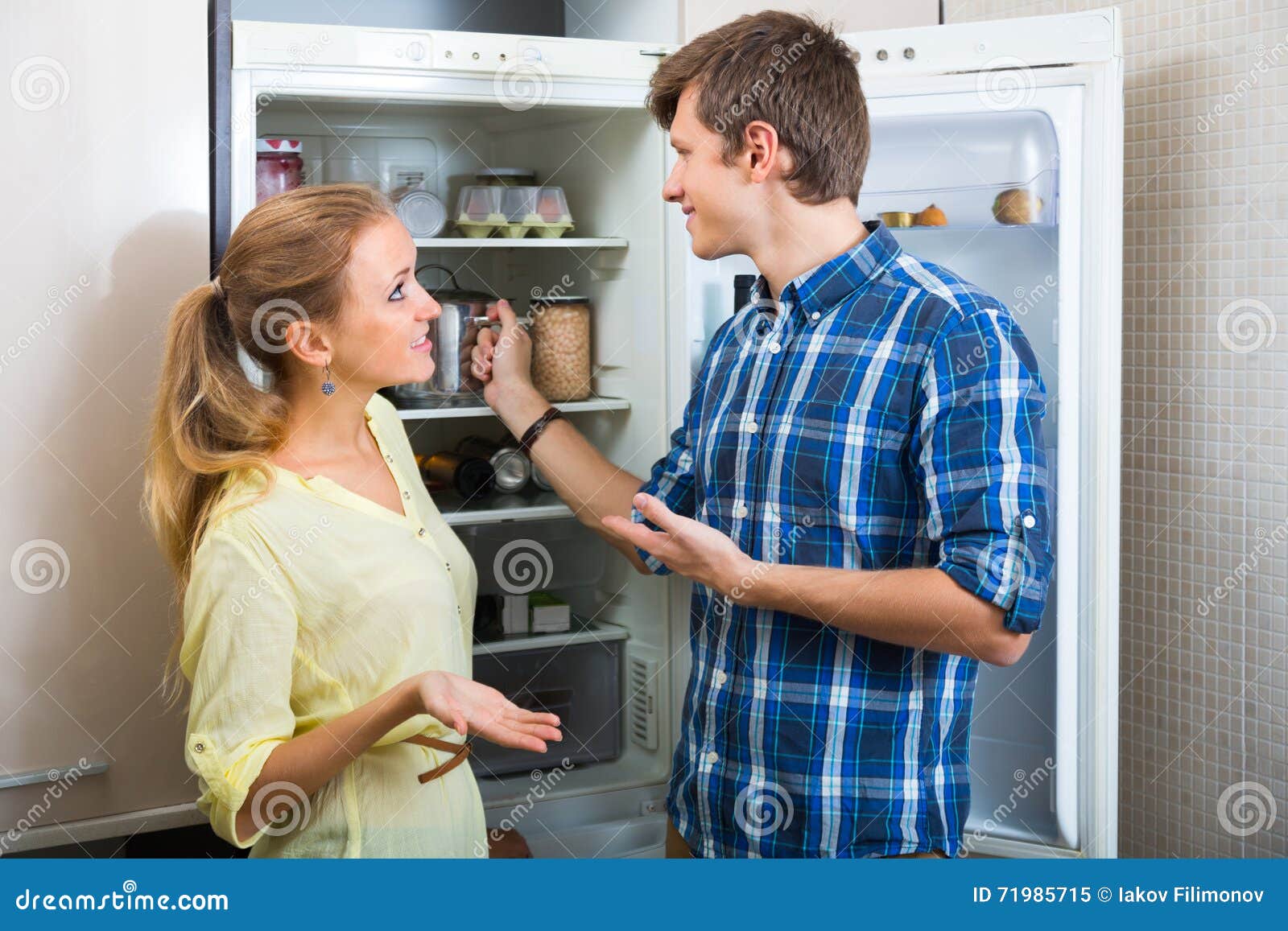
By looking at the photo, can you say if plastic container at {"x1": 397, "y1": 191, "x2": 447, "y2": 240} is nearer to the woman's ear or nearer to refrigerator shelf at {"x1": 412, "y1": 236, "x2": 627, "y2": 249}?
refrigerator shelf at {"x1": 412, "y1": 236, "x2": 627, "y2": 249}

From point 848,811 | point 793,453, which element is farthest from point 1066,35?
point 848,811

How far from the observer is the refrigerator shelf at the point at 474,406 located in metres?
1.60

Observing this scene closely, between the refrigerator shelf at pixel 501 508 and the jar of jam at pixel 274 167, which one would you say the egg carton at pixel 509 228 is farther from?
the refrigerator shelf at pixel 501 508

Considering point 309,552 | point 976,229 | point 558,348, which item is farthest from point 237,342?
point 976,229

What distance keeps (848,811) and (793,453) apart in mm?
354

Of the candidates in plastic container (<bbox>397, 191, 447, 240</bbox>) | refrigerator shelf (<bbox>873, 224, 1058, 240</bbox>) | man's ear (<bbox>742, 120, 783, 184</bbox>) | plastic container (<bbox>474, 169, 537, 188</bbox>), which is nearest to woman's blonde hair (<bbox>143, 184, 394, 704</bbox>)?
man's ear (<bbox>742, 120, 783, 184</bbox>)

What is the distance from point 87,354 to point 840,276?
0.86 m

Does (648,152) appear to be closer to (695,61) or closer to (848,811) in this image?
(695,61)

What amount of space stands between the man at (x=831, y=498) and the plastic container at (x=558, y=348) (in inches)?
19.3

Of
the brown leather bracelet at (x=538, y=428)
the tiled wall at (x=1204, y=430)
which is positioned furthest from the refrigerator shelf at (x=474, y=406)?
the tiled wall at (x=1204, y=430)

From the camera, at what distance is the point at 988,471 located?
107 centimetres

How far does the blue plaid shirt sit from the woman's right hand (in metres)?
0.31

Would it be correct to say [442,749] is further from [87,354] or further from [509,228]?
Answer: [509,228]

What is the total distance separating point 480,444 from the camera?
6.01ft
